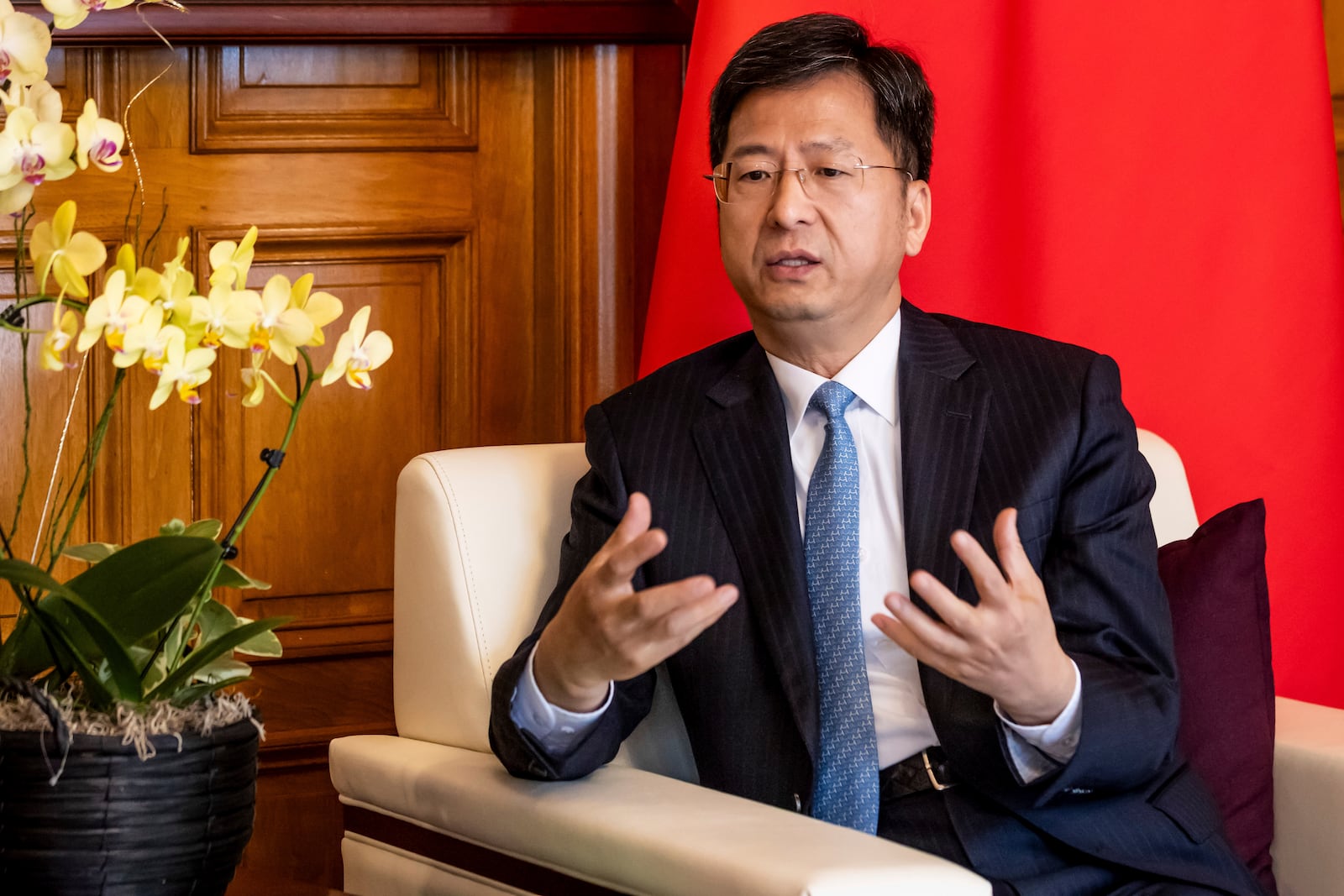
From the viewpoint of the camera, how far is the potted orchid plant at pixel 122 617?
3.22ft

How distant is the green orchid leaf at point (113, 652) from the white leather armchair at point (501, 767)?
0.38m

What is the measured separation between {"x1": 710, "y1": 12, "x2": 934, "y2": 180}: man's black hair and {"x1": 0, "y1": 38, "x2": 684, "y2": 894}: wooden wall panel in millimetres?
623

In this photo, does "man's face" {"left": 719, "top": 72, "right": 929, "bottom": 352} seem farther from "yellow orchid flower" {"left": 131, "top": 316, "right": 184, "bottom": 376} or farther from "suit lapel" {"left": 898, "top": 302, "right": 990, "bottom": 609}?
"yellow orchid flower" {"left": 131, "top": 316, "right": 184, "bottom": 376}

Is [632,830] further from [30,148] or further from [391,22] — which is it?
[391,22]

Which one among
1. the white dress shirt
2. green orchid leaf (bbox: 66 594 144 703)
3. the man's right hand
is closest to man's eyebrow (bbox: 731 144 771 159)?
the white dress shirt

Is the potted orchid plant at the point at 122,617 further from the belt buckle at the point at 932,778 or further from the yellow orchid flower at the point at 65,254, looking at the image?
the belt buckle at the point at 932,778

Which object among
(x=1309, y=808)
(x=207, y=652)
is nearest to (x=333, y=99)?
(x=207, y=652)

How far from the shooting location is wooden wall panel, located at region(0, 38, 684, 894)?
208 centimetres

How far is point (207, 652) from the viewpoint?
3.47 ft

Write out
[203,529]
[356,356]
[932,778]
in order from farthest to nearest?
[932,778]
[203,529]
[356,356]

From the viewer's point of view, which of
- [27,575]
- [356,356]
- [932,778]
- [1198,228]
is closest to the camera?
[27,575]

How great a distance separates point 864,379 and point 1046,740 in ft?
1.46

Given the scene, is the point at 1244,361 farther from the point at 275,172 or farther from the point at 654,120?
the point at 275,172

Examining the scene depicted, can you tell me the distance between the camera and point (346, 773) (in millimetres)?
1499
